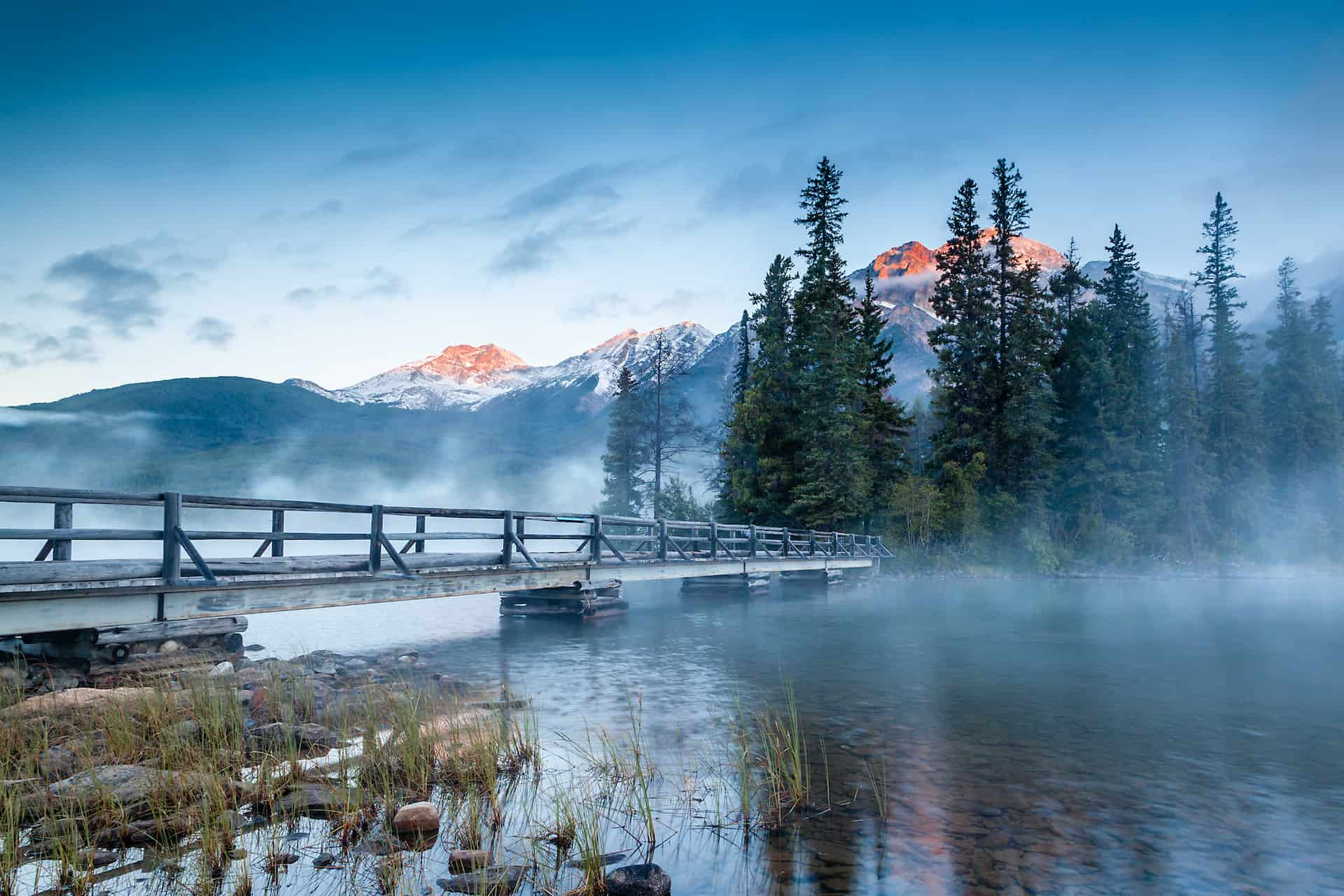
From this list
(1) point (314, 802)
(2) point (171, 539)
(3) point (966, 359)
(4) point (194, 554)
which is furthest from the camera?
(3) point (966, 359)

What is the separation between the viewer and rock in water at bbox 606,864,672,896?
526 cm

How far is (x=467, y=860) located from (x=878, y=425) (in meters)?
48.3

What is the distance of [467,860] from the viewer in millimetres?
5680

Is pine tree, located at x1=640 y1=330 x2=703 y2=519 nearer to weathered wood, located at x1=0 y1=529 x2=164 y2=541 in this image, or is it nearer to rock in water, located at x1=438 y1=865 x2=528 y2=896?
weathered wood, located at x1=0 y1=529 x2=164 y2=541

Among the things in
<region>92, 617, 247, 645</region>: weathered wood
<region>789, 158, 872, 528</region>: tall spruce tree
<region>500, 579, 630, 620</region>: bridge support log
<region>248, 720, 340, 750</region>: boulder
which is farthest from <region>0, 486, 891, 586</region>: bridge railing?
<region>789, 158, 872, 528</region>: tall spruce tree

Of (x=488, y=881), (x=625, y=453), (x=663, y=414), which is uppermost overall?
(x=663, y=414)

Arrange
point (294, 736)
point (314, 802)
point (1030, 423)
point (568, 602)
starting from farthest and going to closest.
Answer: point (1030, 423) < point (568, 602) < point (294, 736) < point (314, 802)

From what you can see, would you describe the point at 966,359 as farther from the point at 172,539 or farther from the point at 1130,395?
the point at 172,539

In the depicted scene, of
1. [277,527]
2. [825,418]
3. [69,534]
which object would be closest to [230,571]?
[277,527]

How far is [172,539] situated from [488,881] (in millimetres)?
7645

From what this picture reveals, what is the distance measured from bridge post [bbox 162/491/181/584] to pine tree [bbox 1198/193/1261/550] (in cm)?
6360

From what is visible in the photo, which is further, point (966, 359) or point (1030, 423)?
point (966, 359)

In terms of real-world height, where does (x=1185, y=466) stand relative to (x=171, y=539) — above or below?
above

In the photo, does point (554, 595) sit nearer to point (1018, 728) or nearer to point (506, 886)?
point (1018, 728)
